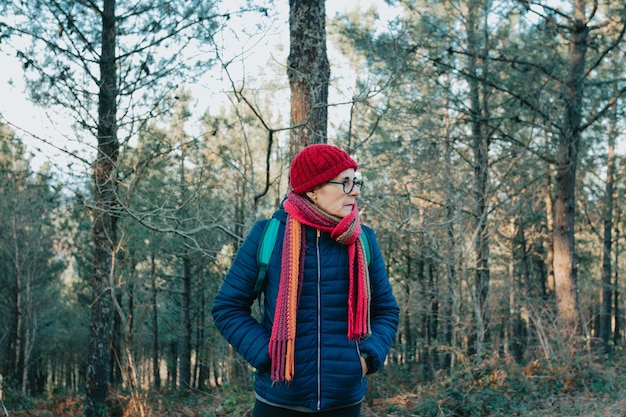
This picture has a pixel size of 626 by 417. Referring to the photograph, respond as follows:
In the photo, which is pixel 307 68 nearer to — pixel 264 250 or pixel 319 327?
Result: pixel 264 250

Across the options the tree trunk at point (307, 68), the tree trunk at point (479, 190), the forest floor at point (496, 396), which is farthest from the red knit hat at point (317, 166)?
the tree trunk at point (479, 190)

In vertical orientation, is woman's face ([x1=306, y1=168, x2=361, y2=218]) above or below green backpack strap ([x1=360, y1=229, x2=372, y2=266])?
above

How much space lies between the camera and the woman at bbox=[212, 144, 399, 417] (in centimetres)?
205

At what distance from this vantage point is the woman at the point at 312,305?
205 centimetres

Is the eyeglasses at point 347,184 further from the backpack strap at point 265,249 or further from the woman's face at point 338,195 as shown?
the backpack strap at point 265,249

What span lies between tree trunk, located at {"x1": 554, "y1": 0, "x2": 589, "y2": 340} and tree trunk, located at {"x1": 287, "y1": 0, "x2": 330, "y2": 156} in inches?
259

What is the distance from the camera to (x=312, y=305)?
212 cm

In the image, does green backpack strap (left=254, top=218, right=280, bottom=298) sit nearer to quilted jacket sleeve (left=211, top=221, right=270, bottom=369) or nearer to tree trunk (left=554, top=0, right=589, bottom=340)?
quilted jacket sleeve (left=211, top=221, right=270, bottom=369)

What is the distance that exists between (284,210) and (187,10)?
5.97 m

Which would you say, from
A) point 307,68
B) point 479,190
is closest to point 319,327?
point 307,68

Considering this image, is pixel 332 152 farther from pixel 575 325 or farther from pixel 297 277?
pixel 575 325

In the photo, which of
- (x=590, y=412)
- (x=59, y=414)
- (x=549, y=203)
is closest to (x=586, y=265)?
(x=549, y=203)

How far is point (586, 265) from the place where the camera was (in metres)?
21.7

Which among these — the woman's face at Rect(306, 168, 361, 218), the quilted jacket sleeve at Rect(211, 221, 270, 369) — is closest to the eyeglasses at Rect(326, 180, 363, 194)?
the woman's face at Rect(306, 168, 361, 218)
